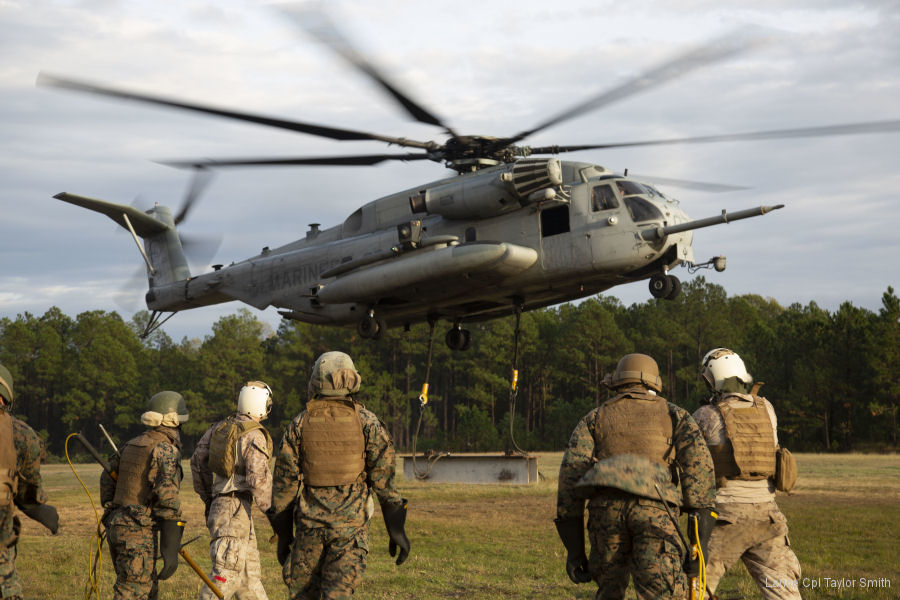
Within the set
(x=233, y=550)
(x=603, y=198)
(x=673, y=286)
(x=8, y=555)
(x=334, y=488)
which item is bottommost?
(x=233, y=550)

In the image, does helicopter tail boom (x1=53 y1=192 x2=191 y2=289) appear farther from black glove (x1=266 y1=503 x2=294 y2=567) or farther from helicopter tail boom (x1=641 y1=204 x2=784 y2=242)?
black glove (x1=266 y1=503 x2=294 y2=567)

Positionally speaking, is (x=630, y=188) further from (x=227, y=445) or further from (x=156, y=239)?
(x=156, y=239)

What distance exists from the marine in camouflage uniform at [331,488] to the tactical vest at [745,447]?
8.03 feet

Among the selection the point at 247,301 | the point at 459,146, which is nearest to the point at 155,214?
the point at 247,301

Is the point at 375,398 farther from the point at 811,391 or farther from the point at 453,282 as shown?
the point at 453,282

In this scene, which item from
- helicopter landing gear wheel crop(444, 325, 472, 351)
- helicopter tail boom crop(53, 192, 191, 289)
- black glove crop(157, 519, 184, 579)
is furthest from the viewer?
helicopter tail boom crop(53, 192, 191, 289)

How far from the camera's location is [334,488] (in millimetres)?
5828

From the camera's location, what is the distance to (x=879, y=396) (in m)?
59.5

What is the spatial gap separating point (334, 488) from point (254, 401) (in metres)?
1.78

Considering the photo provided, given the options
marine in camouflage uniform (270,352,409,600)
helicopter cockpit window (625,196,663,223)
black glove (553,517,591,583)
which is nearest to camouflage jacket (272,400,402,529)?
marine in camouflage uniform (270,352,409,600)

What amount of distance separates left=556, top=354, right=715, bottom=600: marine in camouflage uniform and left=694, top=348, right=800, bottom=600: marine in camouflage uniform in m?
1.11

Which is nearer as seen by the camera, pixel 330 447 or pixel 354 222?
pixel 330 447

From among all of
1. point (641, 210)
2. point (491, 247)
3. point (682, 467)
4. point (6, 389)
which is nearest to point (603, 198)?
point (641, 210)

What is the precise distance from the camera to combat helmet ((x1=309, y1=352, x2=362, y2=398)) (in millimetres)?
5996
